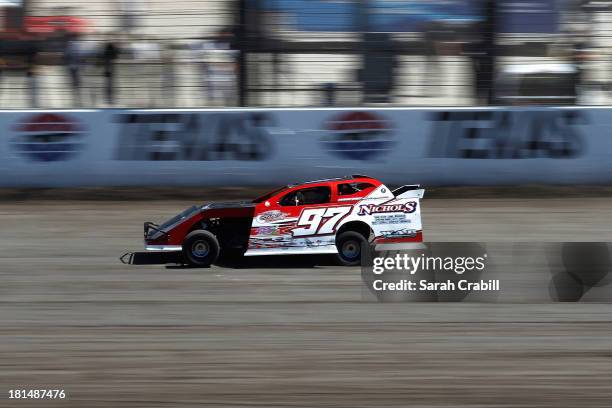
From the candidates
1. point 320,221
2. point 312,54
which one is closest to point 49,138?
point 312,54

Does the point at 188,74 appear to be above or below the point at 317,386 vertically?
above

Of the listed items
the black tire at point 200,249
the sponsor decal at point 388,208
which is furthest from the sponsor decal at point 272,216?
the sponsor decal at point 388,208

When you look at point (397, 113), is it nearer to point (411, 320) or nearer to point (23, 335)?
point (411, 320)

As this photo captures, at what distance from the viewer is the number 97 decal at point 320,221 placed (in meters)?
9.88

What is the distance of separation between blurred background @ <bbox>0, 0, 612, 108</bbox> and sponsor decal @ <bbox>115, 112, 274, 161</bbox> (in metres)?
0.35

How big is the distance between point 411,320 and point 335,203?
238 centimetres

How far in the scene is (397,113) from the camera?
49.3ft

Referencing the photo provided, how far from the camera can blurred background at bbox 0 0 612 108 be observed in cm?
1519

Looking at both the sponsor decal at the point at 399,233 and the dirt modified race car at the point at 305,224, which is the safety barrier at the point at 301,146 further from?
the sponsor decal at the point at 399,233

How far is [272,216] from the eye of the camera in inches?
391

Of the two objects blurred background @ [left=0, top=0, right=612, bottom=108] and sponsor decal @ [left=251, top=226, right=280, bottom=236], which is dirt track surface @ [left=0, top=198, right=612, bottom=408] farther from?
blurred background @ [left=0, top=0, right=612, bottom=108]

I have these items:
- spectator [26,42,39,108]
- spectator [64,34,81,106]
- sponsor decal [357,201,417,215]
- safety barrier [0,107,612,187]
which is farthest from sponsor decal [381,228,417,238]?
spectator [26,42,39,108]

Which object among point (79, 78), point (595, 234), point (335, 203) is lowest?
point (595, 234)

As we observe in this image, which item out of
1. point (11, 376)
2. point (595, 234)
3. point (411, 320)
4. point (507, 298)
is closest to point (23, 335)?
point (11, 376)
